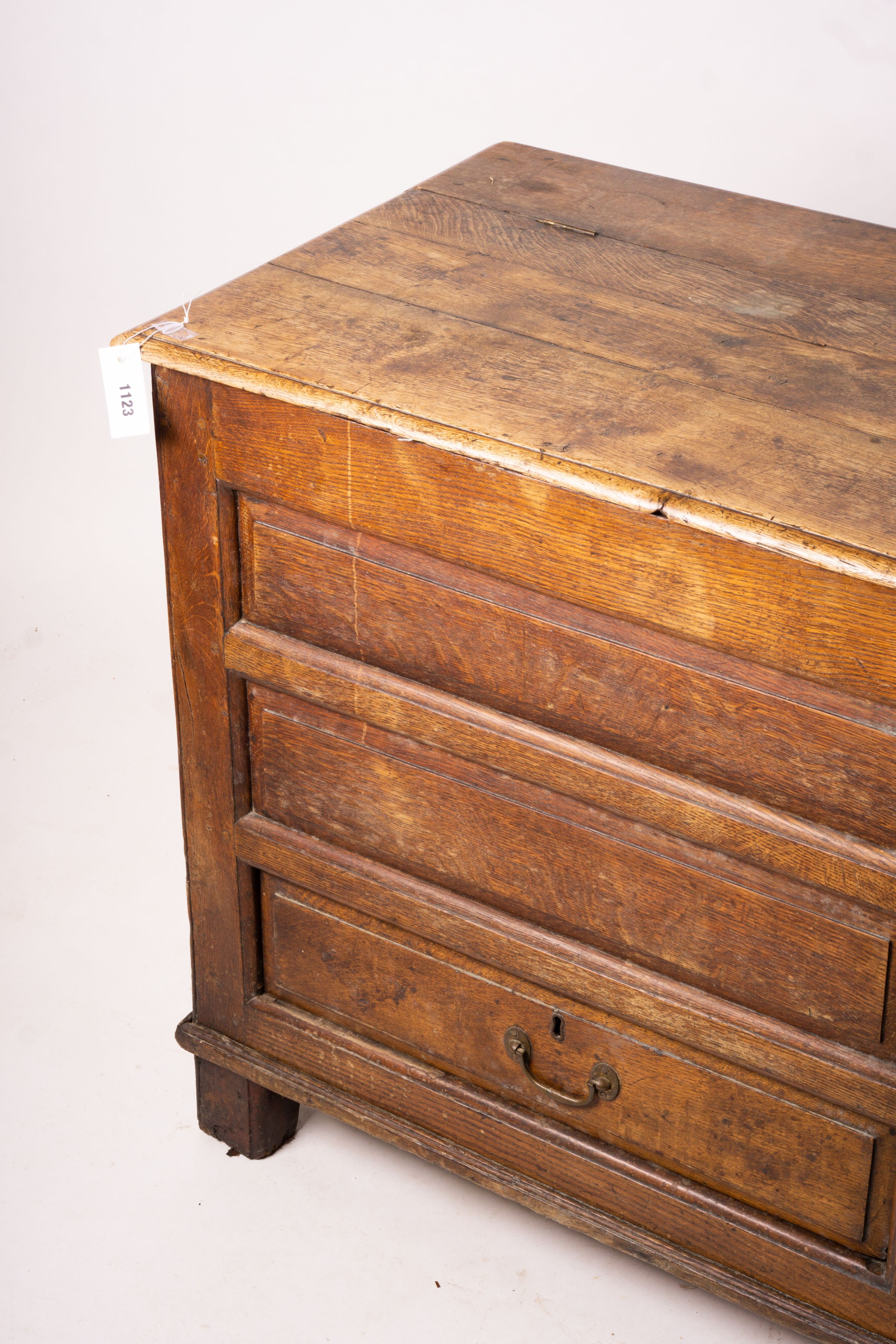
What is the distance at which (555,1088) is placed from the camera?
6.04ft

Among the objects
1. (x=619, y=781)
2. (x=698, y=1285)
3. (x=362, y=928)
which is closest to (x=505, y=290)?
(x=619, y=781)

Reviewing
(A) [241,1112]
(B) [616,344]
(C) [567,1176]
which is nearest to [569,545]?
(B) [616,344]

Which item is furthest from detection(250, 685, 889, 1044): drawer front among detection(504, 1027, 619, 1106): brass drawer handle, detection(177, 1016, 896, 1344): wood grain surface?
detection(177, 1016, 896, 1344): wood grain surface

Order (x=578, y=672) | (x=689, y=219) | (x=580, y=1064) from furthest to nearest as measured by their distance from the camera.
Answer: (x=689, y=219) → (x=580, y=1064) → (x=578, y=672)

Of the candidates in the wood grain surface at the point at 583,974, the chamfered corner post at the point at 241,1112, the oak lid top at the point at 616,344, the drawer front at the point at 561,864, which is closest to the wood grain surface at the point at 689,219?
the oak lid top at the point at 616,344

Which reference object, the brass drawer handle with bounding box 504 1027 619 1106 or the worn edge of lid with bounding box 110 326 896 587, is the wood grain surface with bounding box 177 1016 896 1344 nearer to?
the brass drawer handle with bounding box 504 1027 619 1106

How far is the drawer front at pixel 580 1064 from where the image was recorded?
1.68 metres

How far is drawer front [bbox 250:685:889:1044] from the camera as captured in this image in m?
1.57

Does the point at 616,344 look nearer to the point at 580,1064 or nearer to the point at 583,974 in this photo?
the point at 583,974

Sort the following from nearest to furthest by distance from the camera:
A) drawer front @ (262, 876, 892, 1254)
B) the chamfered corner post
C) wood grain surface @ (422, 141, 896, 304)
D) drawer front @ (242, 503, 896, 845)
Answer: drawer front @ (242, 503, 896, 845), drawer front @ (262, 876, 892, 1254), wood grain surface @ (422, 141, 896, 304), the chamfered corner post

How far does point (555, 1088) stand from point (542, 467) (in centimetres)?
76

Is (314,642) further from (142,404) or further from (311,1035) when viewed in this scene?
(311,1035)

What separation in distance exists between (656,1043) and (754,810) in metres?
0.34

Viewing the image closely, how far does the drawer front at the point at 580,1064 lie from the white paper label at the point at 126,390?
1.91 ft
